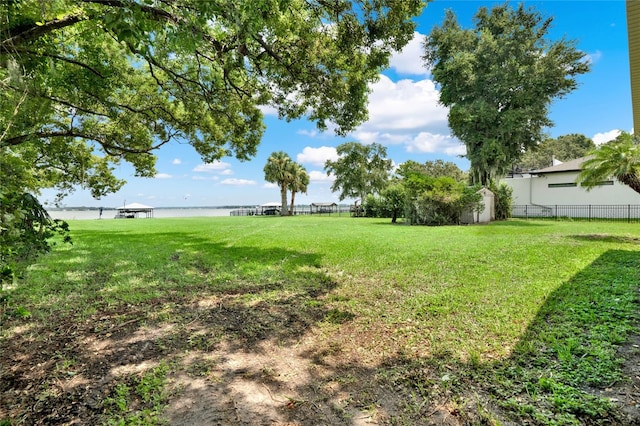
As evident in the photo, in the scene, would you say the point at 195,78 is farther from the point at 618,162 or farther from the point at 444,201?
the point at 444,201

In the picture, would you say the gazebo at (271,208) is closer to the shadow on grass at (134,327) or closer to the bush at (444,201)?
the bush at (444,201)

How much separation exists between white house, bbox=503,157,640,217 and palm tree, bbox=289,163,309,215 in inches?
931

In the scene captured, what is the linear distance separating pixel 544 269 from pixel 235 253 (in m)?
7.57

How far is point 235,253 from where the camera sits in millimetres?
9195

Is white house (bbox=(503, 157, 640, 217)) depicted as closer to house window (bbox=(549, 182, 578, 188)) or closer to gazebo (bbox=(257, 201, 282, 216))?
house window (bbox=(549, 182, 578, 188))

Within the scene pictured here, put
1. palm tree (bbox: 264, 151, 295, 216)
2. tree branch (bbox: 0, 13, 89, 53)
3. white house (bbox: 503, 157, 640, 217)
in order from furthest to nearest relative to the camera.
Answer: palm tree (bbox: 264, 151, 295, 216), white house (bbox: 503, 157, 640, 217), tree branch (bbox: 0, 13, 89, 53)

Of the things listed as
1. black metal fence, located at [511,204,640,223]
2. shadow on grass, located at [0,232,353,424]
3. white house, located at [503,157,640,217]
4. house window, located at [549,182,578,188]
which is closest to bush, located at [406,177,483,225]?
white house, located at [503,157,640,217]

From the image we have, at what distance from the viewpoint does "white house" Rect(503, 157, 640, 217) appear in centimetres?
2030

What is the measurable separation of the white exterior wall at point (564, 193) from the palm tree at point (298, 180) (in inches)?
935

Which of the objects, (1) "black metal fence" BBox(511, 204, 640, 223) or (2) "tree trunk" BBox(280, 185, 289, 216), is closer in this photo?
(1) "black metal fence" BBox(511, 204, 640, 223)

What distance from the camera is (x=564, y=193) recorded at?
22766 mm

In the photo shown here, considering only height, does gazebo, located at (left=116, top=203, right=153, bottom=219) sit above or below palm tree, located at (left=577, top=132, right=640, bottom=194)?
below

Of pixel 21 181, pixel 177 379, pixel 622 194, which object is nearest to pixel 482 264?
pixel 177 379

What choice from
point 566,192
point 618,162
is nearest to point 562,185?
point 566,192
